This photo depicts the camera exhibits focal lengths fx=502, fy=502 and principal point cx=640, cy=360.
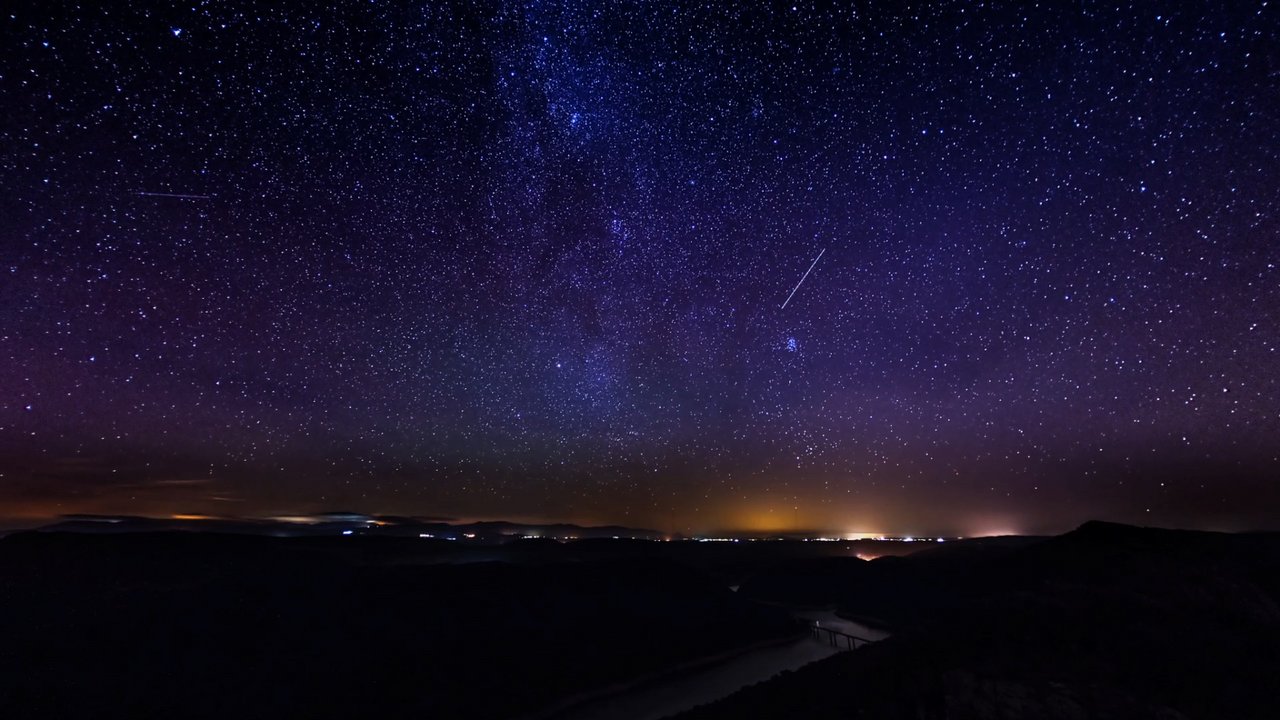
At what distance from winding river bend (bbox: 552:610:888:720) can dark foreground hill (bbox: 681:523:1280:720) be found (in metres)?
6.99

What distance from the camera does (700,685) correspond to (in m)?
38.9

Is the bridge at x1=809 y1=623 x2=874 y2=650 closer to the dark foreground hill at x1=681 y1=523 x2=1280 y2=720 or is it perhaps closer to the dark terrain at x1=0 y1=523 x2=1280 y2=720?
the dark terrain at x1=0 y1=523 x2=1280 y2=720

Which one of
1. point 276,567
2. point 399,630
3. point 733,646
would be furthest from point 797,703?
point 276,567

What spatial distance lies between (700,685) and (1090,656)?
83.4 feet

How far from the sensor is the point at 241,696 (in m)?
30.1

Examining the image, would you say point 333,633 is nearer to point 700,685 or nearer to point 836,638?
point 700,685

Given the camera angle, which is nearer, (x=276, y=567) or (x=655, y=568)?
(x=276, y=567)

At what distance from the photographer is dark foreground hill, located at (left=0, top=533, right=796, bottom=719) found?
30266 mm

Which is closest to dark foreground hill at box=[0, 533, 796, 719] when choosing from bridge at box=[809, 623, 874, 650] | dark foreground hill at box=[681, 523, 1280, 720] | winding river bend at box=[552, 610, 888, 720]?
winding river bend at box=[552, 610, 888, 720]

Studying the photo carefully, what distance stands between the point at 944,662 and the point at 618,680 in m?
24.3

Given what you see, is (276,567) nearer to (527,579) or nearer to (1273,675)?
(527,579)

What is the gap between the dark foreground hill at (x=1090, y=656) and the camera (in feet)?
59.7

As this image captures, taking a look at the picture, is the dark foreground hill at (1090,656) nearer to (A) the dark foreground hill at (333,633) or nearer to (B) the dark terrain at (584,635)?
(B) the dark terrain at (584,635)

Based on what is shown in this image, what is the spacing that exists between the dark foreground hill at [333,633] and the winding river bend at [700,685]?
5.88ft
